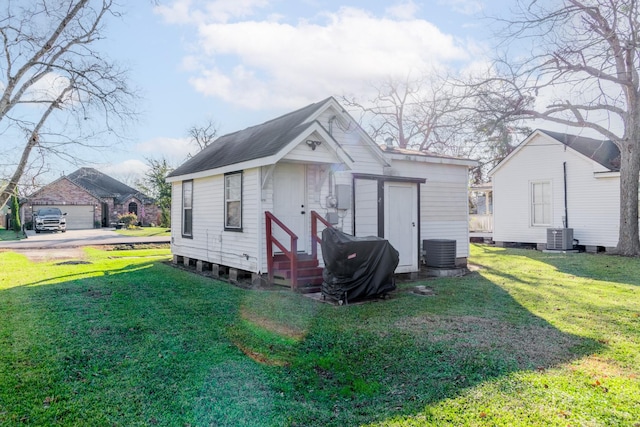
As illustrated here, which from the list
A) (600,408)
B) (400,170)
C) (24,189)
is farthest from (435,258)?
(24,189)

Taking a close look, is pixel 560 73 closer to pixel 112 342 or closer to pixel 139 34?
pixel 139 34

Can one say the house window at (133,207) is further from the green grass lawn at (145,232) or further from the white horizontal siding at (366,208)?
the white horizontal siding at (366,208)

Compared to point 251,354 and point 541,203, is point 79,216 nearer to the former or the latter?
point 541,203

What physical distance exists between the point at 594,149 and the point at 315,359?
16.9m

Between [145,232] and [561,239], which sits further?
[145,232]

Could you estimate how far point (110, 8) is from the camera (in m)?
13.6

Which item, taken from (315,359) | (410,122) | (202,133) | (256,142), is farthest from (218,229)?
(202,133)

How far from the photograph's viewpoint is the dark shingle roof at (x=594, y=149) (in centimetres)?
1516

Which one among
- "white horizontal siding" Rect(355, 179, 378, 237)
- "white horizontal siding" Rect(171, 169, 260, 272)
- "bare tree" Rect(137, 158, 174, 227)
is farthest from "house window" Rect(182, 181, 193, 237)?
"bare tree" Rect(137, 158, 174, 227)

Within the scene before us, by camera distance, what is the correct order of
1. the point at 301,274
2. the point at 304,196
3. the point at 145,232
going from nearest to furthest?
the point at 301,274
the point at 304,196
the point at 145,232

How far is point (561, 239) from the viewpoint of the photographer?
1500 cm

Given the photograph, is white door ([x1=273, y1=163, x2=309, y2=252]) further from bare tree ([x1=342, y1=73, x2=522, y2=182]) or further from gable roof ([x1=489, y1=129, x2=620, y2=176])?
bare tree ([x1=342, y1=73, x2=522, y2=182])

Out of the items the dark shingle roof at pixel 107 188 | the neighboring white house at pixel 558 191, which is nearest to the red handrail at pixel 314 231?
→ the neighboring white house at pixel 558 191

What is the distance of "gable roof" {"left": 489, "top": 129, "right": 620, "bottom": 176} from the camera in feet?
49.7
